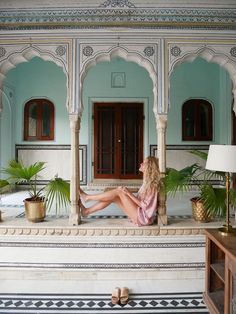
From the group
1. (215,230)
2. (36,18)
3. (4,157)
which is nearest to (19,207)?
(4,157)

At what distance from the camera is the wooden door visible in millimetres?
7129

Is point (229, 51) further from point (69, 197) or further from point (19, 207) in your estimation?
point (19, 207)

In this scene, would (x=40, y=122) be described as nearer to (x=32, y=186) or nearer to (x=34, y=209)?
(x=32, y=186)

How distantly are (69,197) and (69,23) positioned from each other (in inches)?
96.4

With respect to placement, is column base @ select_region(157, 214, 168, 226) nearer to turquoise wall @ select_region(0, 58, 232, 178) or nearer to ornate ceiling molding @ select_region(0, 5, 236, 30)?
ornate ceiling molding @ select_region(0, 5, 236, 30)

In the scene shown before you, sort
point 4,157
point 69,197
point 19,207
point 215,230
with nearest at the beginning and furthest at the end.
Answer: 1. point 215,230
2. point 69,197
3. point 19,207
4. point 4,157

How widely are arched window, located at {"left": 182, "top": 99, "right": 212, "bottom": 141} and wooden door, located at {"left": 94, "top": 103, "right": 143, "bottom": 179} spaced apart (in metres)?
1.11

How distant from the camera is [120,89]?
23.2 ft

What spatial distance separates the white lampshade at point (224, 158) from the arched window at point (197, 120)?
4463mm

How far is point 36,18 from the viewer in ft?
13.3

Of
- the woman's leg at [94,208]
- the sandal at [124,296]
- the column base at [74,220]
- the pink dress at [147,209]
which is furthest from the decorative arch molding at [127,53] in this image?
the sandal at [124,296]

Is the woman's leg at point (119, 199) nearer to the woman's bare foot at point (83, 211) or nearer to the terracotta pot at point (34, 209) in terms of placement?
the woman's bare foot at point (83, 211)

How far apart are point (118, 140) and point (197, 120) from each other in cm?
203

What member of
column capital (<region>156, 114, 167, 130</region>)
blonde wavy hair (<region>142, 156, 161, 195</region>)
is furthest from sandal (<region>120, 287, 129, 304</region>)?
column capital (<region>156, 114, 167, 130</region>)
